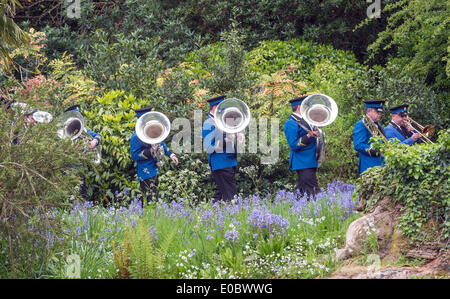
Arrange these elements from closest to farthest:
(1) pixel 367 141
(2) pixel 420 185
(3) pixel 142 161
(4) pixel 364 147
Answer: (2) pixel 420 185, (3) pixel 142 161, (4) pixel 364 147, (1) pixel 367 141

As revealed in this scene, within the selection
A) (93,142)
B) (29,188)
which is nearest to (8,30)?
(93,142)

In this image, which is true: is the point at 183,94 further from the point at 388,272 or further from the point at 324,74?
the point at 388,272

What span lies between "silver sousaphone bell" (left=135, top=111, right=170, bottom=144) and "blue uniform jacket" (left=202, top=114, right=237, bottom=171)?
60cm

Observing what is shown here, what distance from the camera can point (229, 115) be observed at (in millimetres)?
7969

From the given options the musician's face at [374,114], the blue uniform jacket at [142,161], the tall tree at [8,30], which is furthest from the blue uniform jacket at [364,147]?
the tall tree at [8,30]

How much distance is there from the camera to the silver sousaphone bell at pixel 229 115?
791 centimetres

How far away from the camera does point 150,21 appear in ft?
46.3

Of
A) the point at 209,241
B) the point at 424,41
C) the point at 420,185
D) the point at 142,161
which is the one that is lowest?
the point at 209,241

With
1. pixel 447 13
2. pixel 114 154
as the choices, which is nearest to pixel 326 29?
pixel 447 13

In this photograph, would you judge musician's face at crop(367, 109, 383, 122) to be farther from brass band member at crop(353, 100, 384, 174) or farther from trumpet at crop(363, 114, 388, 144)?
trumpet at crop(363, 114, 388, 144)

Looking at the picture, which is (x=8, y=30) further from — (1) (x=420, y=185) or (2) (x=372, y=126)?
(1) (x=420, y=185)

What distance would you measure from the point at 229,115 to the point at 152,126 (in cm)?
106

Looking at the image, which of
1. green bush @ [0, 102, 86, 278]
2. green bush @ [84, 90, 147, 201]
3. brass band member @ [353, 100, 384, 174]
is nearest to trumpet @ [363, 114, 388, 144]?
brass band member @ [353, 100, 384, 174]

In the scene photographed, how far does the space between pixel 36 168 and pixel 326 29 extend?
10203 mm
